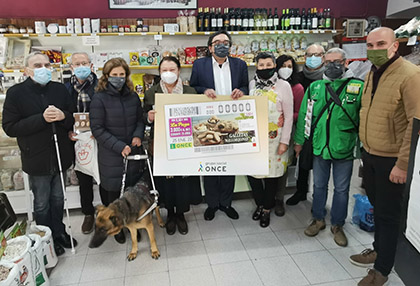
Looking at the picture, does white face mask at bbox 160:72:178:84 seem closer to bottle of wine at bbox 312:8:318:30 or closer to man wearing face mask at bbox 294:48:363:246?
man wearing face mask at bbox 294:48:363:246

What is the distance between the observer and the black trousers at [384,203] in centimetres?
222

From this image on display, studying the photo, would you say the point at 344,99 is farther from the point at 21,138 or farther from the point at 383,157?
the point at 21,138

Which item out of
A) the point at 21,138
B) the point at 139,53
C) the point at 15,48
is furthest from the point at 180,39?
the point at 21,138

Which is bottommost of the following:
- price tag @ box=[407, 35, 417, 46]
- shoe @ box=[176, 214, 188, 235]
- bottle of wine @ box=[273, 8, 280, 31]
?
shoe @ box=[176, 214, 188, 235]

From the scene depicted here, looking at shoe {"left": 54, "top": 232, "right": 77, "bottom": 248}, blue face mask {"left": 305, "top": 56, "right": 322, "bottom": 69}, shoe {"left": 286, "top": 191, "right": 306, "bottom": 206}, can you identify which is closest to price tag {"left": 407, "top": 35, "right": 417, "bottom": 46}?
blue face mask {"left": 305, "top": 56, "right": 322, "bottom": 69}

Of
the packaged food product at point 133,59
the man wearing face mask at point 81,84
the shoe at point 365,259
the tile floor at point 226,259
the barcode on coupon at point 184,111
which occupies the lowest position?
the tile floor at point 226,259

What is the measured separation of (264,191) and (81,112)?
2.08 metres

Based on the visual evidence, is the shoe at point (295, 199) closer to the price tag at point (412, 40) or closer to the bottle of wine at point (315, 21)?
the price tag at point (412, 40)

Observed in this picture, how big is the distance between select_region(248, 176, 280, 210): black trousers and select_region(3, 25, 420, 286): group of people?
0.5 inches

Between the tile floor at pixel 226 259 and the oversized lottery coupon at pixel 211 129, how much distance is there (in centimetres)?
95

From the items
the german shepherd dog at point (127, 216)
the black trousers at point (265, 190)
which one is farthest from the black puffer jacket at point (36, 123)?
the black trousers at point (265, 190)

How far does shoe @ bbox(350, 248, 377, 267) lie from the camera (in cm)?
271

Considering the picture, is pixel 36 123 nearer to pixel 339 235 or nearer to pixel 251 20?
pixel 339 235

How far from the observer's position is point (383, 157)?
2.23 meters
